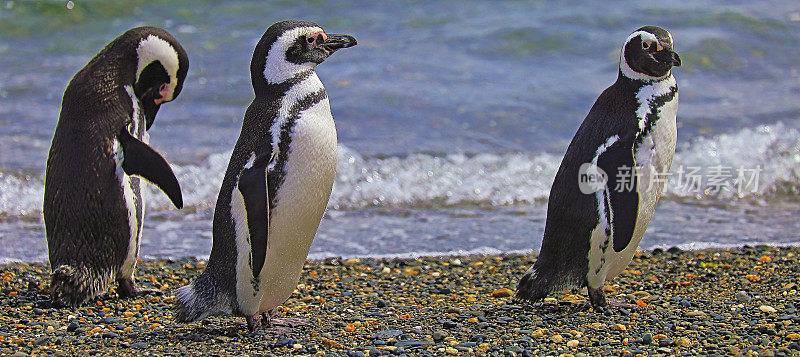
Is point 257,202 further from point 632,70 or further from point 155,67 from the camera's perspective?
point 632,70

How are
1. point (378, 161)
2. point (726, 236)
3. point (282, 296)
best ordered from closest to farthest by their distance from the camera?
point (282, 296) < point (726, 236) < point (378, 161)

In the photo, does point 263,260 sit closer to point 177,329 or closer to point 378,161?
point 177,329

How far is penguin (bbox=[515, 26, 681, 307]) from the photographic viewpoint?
438 centimetres

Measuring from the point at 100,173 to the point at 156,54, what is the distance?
0.68 m

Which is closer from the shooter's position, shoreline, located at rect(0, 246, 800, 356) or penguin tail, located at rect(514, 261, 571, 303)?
shoreline, located at rect(0, 246, 800, 356)

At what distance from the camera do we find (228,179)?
3982 millimetres

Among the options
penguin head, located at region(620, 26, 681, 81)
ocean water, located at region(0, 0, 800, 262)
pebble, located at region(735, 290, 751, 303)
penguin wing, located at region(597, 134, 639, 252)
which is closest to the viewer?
penguin wing, located at region(597, 134, 639, 252)

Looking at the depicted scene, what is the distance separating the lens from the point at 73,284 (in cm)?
459

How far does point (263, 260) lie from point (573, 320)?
1442 millimetres

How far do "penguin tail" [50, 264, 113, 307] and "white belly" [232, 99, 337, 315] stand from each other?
101 cm

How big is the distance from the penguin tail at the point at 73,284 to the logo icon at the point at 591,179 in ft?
7.84

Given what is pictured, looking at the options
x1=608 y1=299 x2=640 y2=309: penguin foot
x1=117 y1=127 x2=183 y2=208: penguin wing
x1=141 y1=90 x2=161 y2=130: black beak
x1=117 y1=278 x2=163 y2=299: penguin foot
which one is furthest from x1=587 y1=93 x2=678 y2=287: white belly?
x1=141 y1=90 x2=161 y2=130: black beak

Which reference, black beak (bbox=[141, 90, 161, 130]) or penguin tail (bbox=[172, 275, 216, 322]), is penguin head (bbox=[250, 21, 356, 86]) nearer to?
penguin tail (bbox=[172, 275, 216, 322])

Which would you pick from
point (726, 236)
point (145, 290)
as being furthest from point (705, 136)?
point (145, 290)
